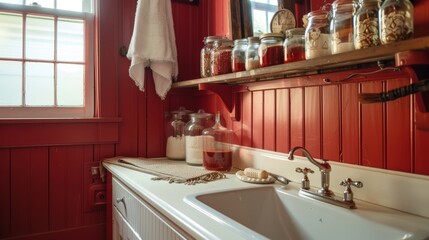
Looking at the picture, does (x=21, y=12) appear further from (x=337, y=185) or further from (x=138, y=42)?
(x=337, y=185)

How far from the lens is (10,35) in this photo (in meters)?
1.63

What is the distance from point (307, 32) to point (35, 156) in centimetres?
145

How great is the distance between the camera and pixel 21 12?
5.40ft

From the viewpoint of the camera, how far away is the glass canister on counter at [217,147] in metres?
1.44

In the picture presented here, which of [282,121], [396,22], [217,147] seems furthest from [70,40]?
[396,22]

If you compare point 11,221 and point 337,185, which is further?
point 11,221

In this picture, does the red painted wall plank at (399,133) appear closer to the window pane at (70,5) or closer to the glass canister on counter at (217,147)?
the glass canister on counter at (217,147)

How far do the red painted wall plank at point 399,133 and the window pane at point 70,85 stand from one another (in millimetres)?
1537

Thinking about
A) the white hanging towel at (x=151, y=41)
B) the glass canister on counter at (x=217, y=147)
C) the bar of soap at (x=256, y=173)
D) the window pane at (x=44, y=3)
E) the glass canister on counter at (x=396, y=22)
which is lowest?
the bar of soap at (x=256, y=173)

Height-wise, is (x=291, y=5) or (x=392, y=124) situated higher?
(x=291, y=5)

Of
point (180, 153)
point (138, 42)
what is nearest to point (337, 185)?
point (180, 153)

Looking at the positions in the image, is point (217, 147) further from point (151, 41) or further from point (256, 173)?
point (151, 41)

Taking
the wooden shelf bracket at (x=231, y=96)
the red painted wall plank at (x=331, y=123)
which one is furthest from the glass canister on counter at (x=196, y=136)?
the red painted wall plank at (x=331, y=123)

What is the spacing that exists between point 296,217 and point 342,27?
0.60 metres
